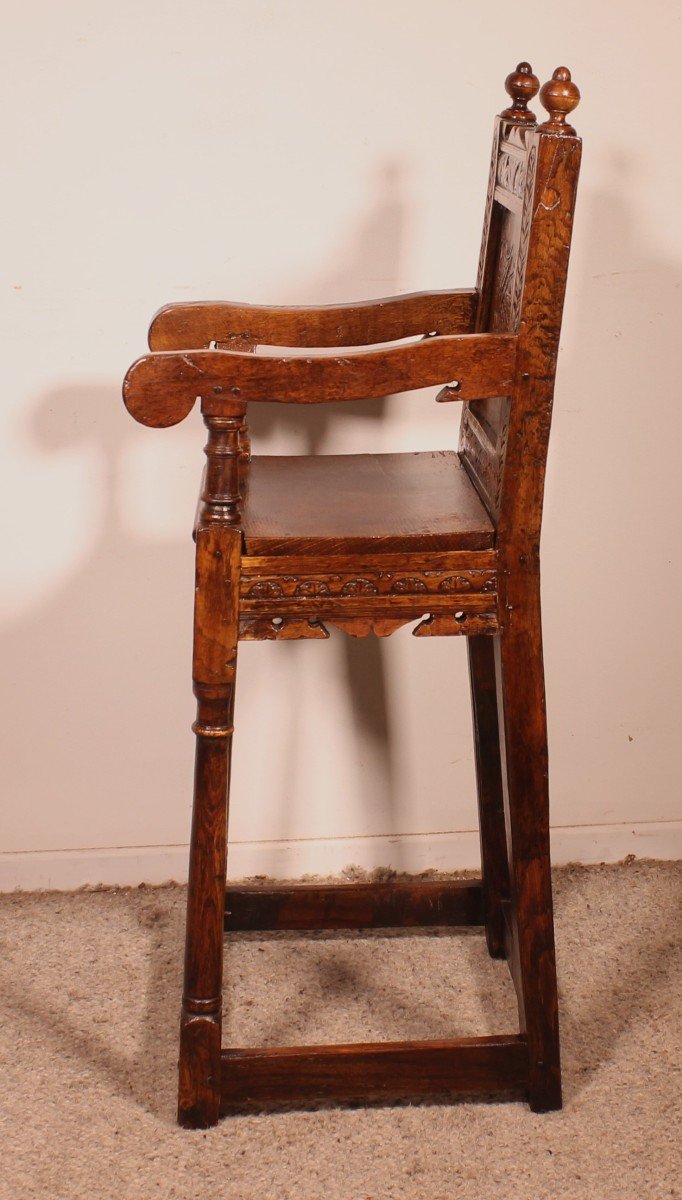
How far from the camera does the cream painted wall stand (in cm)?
173

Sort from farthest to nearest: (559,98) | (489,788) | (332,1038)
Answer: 1. (489,788)
2. (332,1038)
3. (559,98)

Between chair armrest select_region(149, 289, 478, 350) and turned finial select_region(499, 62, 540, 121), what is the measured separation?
0.69 ft

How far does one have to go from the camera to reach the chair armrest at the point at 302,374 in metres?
1.30

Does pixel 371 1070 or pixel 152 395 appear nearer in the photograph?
pixel 152 395

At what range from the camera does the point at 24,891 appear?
2.05 meters

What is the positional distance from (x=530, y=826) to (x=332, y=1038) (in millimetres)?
439

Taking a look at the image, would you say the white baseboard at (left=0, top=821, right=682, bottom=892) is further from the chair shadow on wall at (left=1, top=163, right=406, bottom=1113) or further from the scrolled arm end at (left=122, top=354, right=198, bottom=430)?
the scrolled arm end at (left=122, top=354, right=198, bottom=430)

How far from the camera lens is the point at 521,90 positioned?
1.55 m

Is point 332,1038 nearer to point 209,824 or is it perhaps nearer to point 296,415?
point 209,824

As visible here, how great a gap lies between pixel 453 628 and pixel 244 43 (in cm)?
85

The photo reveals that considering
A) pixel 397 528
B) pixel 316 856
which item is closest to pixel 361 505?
pixel 397 528

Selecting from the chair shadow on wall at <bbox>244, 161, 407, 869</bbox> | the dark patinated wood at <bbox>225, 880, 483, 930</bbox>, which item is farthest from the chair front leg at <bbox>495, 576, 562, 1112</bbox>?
the chair shadow on wall at <bbox>244, 161, 407, 869</bbox>

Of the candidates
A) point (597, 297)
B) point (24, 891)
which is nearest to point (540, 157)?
point (597, 297)

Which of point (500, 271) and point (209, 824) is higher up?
point (500, 271)
